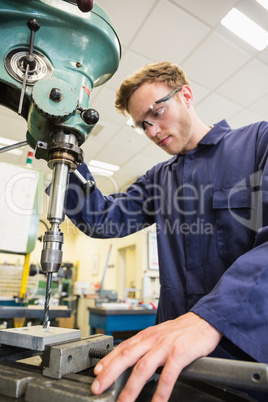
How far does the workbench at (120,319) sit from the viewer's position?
83.1 inches

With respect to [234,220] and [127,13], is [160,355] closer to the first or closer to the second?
[234,220]

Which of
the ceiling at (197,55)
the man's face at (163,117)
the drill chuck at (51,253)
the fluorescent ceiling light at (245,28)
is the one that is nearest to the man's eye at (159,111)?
the man's face at (163,117)

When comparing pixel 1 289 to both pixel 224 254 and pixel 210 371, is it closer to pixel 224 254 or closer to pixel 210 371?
pixel 224 254

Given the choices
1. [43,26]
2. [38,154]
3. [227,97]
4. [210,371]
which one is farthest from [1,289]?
[227,97]

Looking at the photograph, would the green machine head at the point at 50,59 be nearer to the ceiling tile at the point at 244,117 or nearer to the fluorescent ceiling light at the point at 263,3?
the fluorescent ceiling light at the point at 263,3

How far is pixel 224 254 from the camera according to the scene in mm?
787

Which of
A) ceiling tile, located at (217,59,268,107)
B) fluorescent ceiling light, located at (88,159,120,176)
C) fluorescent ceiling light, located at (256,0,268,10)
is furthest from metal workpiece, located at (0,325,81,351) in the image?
fluorescent ceiling light, located at (88,159,120,176)

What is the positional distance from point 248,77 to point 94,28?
2.59 metres

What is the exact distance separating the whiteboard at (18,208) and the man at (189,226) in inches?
31.8

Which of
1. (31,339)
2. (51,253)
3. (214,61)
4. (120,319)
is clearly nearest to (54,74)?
(51,253)

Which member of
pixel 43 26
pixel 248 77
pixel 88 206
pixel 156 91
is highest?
pixel 248 77

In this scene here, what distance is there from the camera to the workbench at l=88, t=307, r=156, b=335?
211cm

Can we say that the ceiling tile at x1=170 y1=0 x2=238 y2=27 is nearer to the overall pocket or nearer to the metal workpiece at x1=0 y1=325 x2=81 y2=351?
the overall pocket

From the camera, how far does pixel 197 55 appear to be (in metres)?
2.46
